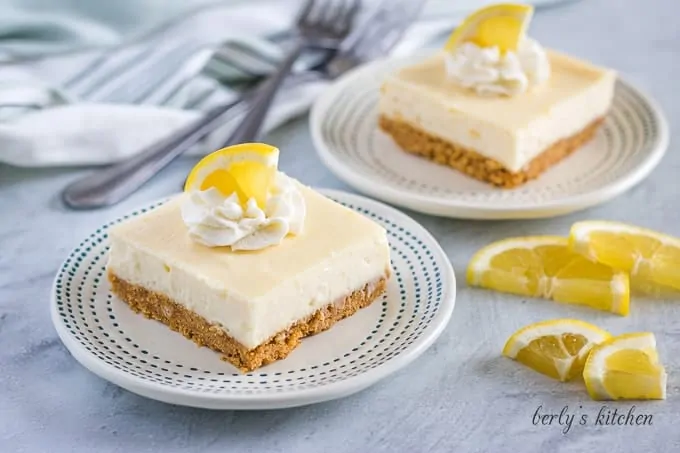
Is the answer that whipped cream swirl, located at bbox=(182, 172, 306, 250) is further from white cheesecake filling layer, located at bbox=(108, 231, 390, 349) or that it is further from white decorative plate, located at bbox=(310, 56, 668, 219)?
white decorative plate, located at bbox=(310, 56, 668, 219)

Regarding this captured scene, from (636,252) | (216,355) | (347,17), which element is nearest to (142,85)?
(347,17)

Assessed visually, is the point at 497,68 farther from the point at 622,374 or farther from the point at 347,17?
the point at 622,374

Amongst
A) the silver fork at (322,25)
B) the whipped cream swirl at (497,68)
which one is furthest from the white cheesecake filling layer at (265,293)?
the silver fork at (322,25)

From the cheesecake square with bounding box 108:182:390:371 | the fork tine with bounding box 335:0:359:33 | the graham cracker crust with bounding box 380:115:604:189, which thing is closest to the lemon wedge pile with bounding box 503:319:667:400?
the cheesecake square with bounding box 108:182:390:371

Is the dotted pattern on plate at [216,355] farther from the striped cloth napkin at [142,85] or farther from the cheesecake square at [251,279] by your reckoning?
the striped cloth napkin at [142,85]

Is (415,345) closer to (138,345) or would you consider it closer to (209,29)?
(138,345)

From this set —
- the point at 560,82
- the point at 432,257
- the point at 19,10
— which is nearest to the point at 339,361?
the point at 432,257
